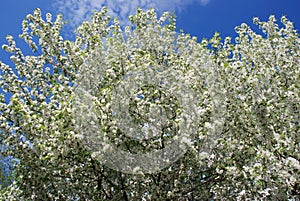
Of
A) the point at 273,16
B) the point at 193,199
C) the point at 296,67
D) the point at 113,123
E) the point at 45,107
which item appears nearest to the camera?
the point at 113,123

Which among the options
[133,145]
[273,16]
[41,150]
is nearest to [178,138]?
[133,145]

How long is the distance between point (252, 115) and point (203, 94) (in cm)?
154

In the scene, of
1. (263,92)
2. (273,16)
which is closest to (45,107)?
(263,92)

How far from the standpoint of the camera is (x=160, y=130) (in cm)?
955

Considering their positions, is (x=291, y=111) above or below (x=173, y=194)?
above

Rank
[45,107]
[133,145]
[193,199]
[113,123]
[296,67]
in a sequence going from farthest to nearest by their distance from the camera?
1. [296,67]
2. [193,199]
3. [45,107]
4. [133,145]
5. [113,123]

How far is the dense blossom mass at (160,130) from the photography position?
9.12m

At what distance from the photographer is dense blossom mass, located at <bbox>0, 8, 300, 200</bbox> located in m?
9.12

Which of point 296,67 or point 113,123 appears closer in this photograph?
point 113,123

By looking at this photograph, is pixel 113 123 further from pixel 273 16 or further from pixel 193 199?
pixel 273 16

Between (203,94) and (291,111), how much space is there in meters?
2.58

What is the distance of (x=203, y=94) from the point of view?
9.90m

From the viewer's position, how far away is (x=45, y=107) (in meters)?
10.8

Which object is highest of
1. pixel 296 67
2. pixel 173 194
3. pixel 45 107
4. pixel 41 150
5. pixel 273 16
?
pixel 273 16
